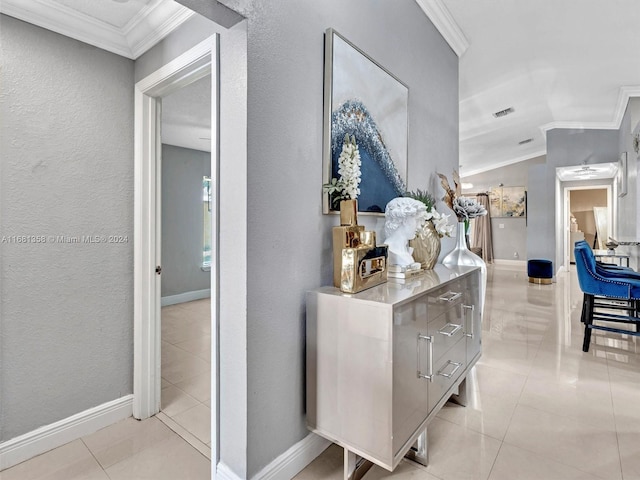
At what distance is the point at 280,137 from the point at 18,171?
1.34 meters

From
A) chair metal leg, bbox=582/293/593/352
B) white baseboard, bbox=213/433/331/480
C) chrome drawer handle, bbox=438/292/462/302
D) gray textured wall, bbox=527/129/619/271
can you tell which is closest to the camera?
white baseboard, bbox=213/433/331/480

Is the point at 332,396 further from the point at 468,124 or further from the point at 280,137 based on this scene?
the point at 468,124

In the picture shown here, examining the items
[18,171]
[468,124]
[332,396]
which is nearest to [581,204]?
[468,124]

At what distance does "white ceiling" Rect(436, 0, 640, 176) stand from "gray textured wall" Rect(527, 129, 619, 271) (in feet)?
0.79

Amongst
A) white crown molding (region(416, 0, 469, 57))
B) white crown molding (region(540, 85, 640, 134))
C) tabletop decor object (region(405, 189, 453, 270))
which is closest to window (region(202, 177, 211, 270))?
white crown molding (region(416, 0, 469, 57))

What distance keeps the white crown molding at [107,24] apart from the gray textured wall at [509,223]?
1003cm

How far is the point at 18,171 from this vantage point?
1.69 meters

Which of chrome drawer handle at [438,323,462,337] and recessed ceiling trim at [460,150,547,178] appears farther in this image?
recessed ceiling trim at [460,150,547,178]

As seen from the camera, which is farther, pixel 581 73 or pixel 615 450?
pixel 581 73

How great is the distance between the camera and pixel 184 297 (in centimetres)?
539

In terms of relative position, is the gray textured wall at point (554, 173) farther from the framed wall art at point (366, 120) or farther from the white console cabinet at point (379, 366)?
the white console cabinet at point (379, 366)

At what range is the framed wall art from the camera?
171cm

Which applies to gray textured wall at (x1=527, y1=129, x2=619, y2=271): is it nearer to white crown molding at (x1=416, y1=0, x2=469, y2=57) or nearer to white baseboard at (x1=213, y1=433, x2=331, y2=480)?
white crown molding at (x1=416, y1=0, x2=469, y2=57)

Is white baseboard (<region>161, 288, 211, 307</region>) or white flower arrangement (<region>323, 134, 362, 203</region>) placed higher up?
white flower arrangement (<region>323, 134, 362, 203</region>)
